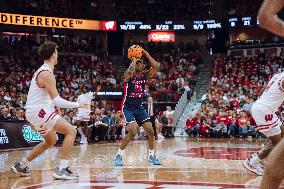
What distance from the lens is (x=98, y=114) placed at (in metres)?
19.9

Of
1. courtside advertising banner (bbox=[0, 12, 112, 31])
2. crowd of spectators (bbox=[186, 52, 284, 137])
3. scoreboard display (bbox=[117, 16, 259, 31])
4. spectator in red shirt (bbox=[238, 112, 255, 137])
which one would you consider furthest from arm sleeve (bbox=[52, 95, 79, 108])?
scoreboard display (bbox=[117, 16, 259, 31])

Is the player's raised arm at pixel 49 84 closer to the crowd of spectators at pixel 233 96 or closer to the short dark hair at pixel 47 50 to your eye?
the short dark hair at pixel 47 50

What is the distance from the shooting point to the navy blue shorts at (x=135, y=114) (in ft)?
34.4

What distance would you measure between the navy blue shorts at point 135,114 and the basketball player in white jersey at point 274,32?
6.89 metres

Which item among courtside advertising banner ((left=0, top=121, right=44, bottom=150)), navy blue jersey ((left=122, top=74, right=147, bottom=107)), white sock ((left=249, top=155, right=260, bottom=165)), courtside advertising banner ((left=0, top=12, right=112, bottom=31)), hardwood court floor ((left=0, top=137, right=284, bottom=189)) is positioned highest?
courtside advertising banner ((left=0, top=12, right=112, bottom=31))

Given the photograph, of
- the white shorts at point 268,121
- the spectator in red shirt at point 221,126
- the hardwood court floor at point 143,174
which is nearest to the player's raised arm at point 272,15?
the hardwood court floor at point 143,174

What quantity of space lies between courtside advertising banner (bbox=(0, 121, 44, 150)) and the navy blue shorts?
584cm

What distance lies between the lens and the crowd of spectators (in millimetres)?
22237

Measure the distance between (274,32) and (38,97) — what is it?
18.1 ft

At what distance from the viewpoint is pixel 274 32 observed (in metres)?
3.42

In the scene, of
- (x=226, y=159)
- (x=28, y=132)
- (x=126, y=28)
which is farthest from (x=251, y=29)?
(x=226, y=159)

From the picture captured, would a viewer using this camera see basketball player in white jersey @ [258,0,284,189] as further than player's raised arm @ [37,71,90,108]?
No

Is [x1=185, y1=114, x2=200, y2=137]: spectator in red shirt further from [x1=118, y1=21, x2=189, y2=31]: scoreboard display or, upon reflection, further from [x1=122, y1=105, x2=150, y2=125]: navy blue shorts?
[x1=118, y1=21, x2=189, y2=31]: scoreboard display

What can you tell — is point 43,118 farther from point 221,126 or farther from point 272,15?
point 221,126
